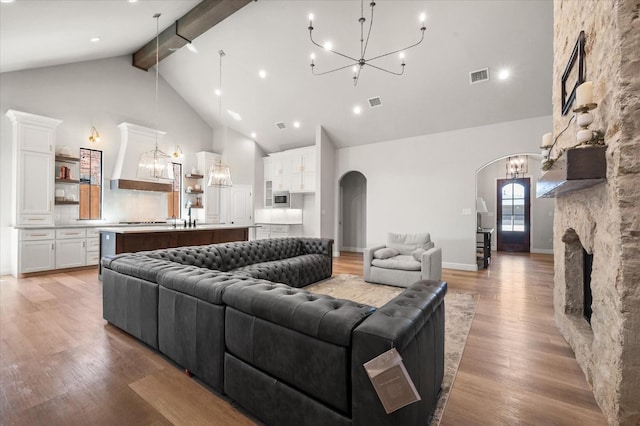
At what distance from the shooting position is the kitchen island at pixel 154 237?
4945 mm

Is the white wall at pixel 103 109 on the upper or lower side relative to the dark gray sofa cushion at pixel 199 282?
upper

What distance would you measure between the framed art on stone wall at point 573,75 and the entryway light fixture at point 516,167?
22.9 ft

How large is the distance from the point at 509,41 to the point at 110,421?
21.0 ft

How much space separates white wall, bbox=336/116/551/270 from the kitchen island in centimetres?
381

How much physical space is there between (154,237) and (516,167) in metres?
10.1

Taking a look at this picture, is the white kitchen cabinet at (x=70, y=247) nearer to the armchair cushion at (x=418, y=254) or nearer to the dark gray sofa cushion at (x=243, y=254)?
the dark gray sofa cushion at (x=243, y=254)

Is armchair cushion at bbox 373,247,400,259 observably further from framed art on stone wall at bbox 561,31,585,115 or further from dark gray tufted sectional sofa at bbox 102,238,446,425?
framed art on stone wall at bbox 561,31,585,115

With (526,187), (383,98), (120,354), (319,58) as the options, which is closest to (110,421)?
(120,354)

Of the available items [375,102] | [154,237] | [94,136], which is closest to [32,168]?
[94,136]

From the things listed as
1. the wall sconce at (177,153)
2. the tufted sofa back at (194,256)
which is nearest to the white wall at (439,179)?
the tufted sofa back at (194,256)

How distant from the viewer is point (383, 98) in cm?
624

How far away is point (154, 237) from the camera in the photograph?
5.44m

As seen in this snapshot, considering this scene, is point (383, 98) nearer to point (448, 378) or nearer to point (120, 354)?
point (448, 378)

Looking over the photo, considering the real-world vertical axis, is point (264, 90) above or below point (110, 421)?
above
